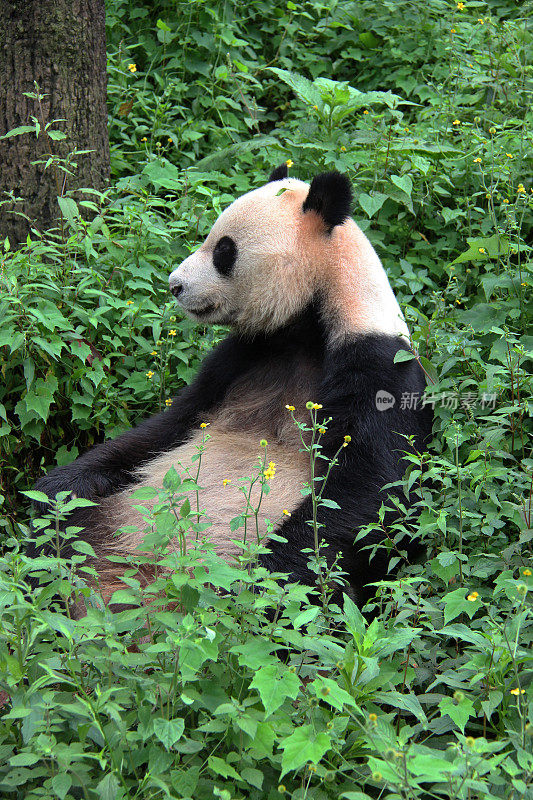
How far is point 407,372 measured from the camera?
3.55 metres

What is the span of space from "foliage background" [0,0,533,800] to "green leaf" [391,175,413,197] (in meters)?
0.01

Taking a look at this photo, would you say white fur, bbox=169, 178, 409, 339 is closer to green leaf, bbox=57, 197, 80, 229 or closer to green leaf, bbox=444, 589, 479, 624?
green leaf, bbox=57, 197, 80, 229

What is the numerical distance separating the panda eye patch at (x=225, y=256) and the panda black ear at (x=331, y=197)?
0.39 metres

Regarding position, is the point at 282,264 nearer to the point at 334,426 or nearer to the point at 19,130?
the point at 334,426

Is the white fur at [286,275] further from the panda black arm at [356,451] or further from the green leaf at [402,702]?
the green leaf at [402,702]

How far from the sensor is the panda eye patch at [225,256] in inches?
149

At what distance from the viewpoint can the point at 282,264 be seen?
3.68 meters

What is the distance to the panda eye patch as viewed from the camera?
3795 millimetres

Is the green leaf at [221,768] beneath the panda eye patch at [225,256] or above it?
beneath

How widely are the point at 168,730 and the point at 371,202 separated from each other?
353 cm

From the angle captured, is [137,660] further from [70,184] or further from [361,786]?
[70,184]

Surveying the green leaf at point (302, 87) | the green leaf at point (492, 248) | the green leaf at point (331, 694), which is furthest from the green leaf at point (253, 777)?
the green leaf at point (302, 87)

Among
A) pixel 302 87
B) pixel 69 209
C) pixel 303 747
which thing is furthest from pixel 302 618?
pixel 302 87

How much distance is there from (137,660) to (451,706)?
2.73ft
